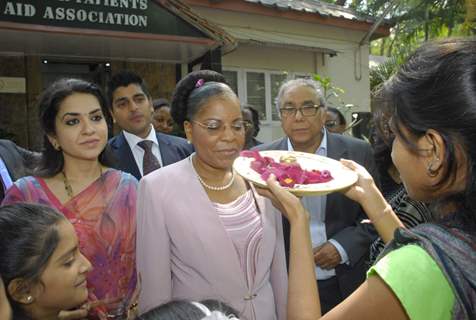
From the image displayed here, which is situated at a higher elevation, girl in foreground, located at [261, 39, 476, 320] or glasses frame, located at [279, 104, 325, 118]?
glasses frame, located at [279, 104, 325, 118]

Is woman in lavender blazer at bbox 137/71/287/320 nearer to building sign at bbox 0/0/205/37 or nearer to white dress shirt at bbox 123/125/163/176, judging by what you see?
white dress shirt at bbox 123/125/163/176

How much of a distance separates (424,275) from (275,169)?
1047mm

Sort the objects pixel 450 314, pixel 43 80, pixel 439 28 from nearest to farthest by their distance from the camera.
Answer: pixel 450 314 → pixel 43 80 → pixel 439 28

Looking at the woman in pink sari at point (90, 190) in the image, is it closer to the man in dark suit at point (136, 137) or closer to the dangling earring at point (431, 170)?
the man in dark suit at point (136, 137)

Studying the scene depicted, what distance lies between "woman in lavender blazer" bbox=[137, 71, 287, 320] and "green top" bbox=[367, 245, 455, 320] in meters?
1.03

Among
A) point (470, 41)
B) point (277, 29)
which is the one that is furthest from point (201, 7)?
point (470, 41)

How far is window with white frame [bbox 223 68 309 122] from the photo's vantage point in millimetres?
8750

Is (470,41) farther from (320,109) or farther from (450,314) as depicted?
(320,109)

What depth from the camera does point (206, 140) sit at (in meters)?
2.22

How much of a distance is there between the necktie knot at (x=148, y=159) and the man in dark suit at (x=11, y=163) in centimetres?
84

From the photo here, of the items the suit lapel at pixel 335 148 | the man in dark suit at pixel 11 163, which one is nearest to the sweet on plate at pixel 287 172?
the suit lapel at pixel 335 148

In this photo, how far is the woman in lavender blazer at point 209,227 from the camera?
2039 mm

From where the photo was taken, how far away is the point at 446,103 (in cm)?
111

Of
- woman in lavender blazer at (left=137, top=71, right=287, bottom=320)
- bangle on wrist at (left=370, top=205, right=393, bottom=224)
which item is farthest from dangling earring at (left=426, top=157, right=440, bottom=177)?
woman in lavender blazer at (left=137, top=71, right=287, bottom=320)
